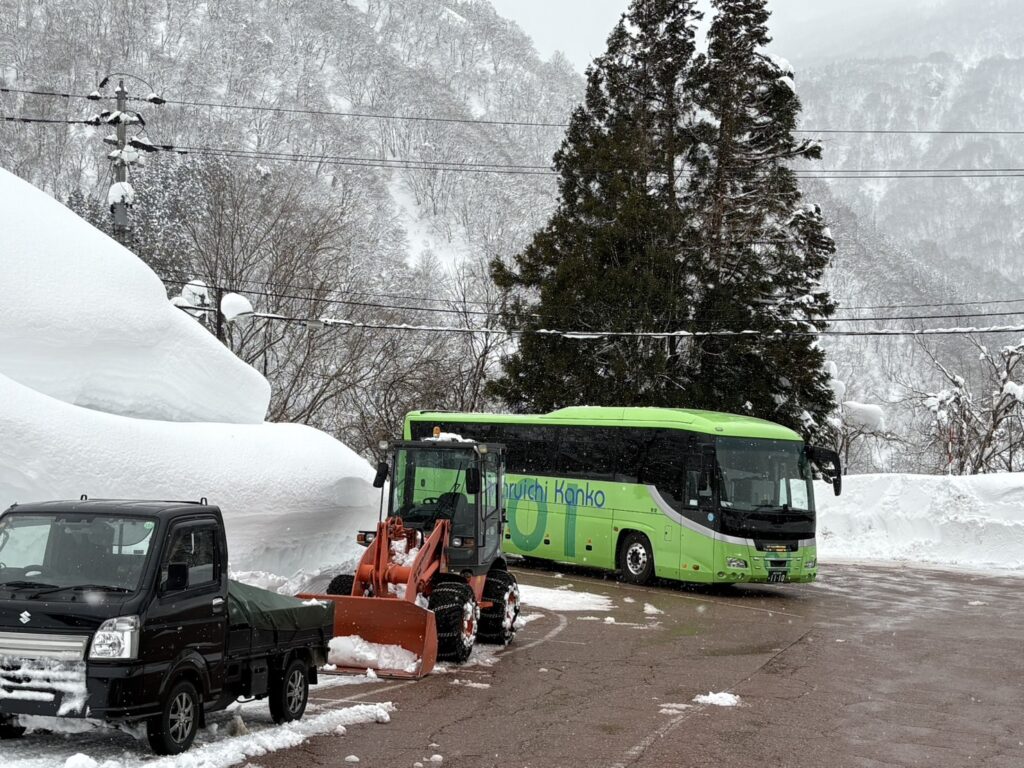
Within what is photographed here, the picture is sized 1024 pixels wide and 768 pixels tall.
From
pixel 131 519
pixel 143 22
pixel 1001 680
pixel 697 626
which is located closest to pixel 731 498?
pixel 697 626

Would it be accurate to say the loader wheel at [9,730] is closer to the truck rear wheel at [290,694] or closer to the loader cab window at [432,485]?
the truck rear wheel at [290,694]

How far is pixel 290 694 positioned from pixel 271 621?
63 centimetres

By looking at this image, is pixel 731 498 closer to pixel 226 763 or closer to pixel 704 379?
pixel 226 763

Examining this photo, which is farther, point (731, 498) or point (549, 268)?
point (549, 268)

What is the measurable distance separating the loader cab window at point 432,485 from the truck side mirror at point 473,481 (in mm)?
106

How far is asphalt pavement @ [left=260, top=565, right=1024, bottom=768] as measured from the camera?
8.82 metres

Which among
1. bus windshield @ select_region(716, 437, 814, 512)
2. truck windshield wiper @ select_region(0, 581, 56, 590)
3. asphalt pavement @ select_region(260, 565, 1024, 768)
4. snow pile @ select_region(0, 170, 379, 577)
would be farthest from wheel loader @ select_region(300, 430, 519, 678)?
bus windshield @ select_region(716, 437, 814, 512)

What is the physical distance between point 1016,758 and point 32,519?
7696 mm

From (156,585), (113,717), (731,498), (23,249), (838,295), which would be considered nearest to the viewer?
(113,717)

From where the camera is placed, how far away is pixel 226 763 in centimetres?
783

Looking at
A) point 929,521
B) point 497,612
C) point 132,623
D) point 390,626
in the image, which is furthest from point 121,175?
point 929,521

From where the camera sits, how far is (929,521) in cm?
3109

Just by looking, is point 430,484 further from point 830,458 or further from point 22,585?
point 830,458

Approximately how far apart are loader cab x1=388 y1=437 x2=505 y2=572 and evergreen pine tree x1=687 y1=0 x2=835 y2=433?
22.6 metres
